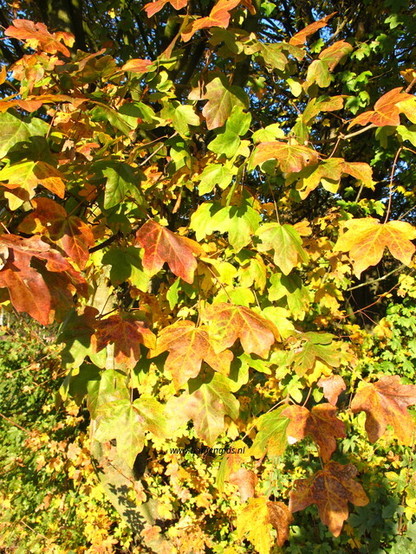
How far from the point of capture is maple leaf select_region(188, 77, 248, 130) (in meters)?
1.64

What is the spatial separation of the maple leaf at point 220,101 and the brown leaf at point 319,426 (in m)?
1.25

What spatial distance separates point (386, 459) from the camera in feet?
12.8

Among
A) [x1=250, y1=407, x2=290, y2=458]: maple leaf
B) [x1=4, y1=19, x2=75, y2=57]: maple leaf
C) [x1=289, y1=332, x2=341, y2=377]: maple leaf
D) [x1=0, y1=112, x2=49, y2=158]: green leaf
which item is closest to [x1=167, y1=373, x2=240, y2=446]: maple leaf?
[x1=250, y1=407, x2=290, y2=458]: maple leaf

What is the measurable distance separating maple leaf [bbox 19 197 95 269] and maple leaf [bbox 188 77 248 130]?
72cm

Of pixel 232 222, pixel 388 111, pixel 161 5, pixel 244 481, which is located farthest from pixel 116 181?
pixel 244 481

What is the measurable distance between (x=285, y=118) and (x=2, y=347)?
5.98m

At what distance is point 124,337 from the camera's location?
1.52m

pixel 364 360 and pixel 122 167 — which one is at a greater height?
pixel 122 167

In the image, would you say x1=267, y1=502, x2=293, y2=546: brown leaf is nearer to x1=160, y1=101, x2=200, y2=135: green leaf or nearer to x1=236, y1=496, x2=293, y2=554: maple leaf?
x1=236, y1=496, x2=293, y2=554: maple leaf

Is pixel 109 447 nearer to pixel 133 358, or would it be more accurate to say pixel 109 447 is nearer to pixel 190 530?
pixel 190 530

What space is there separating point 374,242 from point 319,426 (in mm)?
729

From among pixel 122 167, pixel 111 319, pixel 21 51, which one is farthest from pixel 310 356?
pixel 21 51

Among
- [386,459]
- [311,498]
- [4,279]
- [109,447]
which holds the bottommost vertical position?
[386,459]

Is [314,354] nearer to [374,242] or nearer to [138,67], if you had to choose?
[374,242]
